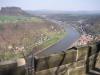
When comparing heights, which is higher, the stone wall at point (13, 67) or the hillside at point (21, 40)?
the stone wall at point (13, 67)

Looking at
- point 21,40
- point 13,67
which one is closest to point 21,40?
point 21,40

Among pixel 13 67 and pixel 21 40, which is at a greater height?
pixel 13 67

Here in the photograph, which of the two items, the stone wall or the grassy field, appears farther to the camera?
the grassy field

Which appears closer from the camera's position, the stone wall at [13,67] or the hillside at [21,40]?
the stone wall at [13,67]

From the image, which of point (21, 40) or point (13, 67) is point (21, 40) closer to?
point (21, 40)

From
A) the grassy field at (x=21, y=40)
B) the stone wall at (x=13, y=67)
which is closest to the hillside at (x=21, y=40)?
the grassy field at (x=21, y=40)

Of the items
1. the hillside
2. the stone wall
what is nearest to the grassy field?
the hillside

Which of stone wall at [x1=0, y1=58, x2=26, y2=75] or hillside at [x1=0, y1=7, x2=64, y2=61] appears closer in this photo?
stone wall at [x1=0, y1=58, x2=26, y2=75]

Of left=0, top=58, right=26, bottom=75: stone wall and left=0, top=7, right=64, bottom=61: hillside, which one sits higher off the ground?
left=0, top=58, right=26, bottom=75: stone wall

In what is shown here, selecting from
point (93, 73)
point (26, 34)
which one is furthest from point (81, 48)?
point (26, 34)

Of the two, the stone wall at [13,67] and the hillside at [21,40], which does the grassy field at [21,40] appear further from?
the stone wall at [13,67]

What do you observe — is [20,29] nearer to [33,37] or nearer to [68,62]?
[33,37]

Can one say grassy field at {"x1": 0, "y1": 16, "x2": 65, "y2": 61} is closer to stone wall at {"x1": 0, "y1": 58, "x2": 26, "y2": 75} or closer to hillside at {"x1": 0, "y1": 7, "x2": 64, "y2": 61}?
hillside at {"x1": 0, "y1": 7, "x2": 64, "y2": 61}
